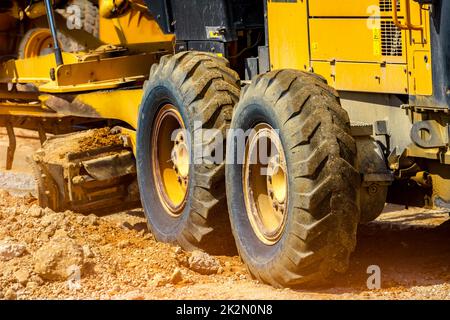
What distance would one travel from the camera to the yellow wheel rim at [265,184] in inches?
319

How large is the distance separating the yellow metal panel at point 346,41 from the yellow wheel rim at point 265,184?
2.46ft

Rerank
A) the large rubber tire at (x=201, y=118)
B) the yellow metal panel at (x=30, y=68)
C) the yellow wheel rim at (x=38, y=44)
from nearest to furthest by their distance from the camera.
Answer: the large rubber tire at (x=201, y=118), the yellow metal panel at (x=30, y=68), the yellow wheel rim at (x=38, y=44)

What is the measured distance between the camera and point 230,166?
8539 mm

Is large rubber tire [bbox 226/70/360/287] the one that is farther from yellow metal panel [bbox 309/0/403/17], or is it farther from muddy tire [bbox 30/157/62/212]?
muddy tire [bbox 30/157/62/212]

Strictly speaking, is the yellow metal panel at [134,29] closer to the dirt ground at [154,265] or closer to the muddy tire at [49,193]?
the muddy tire at [49,193]

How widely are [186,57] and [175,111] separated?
18.1 inches

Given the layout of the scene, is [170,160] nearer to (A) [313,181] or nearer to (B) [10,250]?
(B) [10,250]

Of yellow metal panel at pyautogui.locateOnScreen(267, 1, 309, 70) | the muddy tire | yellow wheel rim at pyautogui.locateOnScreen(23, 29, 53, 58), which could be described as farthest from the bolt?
yellow wheel rim at pyautogui.locateOnScreen(23, 29, 53, 58)

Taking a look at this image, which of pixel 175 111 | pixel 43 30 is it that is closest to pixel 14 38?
pixel 43 30

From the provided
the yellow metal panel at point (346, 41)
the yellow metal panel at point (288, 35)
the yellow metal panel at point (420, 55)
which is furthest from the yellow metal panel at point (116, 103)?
the yellow metal panel at point (420, 55)

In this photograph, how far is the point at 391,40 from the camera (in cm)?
786

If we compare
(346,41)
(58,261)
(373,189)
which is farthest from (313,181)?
(58,261)
